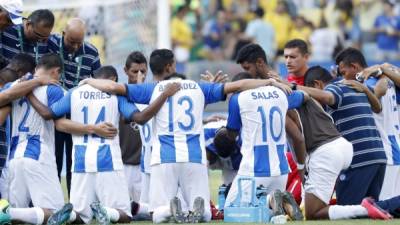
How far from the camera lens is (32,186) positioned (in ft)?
47.6

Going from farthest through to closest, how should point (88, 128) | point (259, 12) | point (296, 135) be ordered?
point (259, 12), point (296, 135), point (88, 128)

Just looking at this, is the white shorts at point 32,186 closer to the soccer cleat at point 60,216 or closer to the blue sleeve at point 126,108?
the soccer cleat at point 60,216

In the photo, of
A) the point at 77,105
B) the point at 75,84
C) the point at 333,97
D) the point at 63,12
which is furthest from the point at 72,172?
the point at 63,12

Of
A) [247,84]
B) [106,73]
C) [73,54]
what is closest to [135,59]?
[73,54]

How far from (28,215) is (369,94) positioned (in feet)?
13.9

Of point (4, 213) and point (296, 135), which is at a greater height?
point (296, 135)

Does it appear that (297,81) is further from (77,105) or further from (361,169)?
(77,105)

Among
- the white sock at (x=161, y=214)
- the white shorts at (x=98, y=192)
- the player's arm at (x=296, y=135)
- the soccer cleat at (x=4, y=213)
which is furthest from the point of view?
the player's arm at (x=296, y=135)

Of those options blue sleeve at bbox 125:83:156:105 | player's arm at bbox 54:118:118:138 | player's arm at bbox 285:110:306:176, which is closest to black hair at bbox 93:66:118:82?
blue sleeve at bbox 125:83:156:105

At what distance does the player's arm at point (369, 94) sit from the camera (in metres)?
15.4

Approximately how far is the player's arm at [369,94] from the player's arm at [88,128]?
2.84m

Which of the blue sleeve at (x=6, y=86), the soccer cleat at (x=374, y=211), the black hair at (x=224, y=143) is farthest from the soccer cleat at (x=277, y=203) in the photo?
the blue sleeve at (x=6, y=86)

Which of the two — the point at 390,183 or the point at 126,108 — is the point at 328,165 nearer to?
the point at 390,183

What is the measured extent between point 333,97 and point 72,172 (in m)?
3.11
